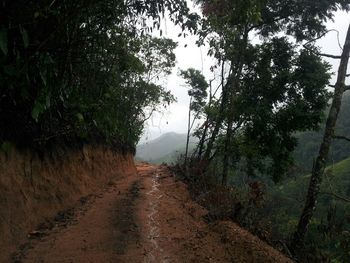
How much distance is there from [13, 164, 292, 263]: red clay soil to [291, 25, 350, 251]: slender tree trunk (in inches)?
107

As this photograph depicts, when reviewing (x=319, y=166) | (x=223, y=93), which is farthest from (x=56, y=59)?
(x=223, y=93)

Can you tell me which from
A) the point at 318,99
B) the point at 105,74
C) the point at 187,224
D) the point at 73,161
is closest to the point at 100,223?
the point at 187,224

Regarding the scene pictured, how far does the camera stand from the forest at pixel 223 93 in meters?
5.66

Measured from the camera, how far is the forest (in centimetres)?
566

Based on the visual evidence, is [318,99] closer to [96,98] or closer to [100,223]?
[96,98]

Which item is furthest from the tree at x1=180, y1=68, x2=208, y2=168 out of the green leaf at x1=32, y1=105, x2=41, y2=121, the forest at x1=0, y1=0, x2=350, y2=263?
the green leaf at x1=32, y1=105, x2=41, y2=121

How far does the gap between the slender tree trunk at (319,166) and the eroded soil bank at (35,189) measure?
5.90m

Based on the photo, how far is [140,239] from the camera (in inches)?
279

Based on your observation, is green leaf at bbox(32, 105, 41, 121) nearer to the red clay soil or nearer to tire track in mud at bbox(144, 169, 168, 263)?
the red clay soil

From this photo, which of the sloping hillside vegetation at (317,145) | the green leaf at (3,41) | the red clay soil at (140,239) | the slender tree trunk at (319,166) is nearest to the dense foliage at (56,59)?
the green leaf at (3,41)

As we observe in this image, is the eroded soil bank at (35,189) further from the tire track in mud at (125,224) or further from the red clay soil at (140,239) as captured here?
the tire track in mud at (125,224)

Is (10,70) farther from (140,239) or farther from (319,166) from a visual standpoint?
(319,166)

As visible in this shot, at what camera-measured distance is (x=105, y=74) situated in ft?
37.0

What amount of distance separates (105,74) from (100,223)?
4.82m
